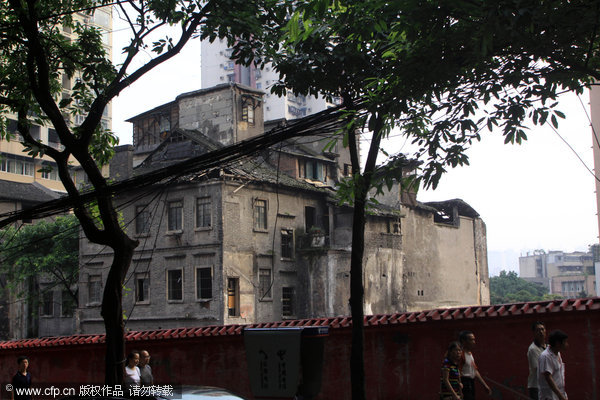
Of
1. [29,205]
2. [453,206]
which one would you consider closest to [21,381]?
[453,206]

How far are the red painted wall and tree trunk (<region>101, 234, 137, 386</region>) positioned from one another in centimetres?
479

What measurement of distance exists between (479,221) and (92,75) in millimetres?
38134

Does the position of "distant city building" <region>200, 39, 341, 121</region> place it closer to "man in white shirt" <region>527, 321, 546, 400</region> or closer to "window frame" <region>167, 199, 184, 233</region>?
"window frame" <region>167, 199, 184, 233</region>

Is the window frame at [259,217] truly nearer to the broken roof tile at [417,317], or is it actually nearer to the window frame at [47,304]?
the window frame at [47,304]

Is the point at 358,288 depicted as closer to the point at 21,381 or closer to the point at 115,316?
the point at 115,316

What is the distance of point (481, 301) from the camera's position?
155 feet

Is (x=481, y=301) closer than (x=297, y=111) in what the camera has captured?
Yes

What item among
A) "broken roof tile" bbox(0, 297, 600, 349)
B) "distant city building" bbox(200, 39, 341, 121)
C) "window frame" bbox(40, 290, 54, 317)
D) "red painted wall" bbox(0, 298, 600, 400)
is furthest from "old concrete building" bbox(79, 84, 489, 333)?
"distant city building" bbox(200, 39, 341, 121)

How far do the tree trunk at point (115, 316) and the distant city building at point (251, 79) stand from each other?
81.9 m

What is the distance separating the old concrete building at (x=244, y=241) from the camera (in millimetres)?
31677

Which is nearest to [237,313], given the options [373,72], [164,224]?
[164,224]

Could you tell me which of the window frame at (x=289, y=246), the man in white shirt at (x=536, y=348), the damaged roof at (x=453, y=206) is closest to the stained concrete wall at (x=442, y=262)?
the damaged roof at (x=453, y=206)

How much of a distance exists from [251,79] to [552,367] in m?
90.8

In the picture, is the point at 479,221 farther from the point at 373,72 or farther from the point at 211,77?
the point at 211,77
